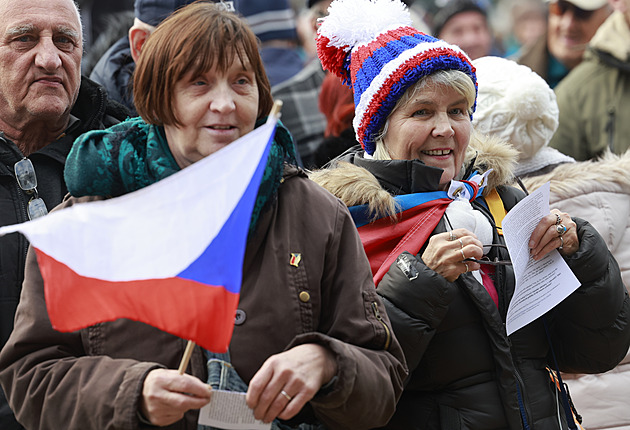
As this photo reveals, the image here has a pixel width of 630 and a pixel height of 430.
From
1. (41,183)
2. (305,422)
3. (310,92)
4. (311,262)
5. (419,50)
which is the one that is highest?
(419,50)

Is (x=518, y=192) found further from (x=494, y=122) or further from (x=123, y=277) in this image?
(x=123, y=277)

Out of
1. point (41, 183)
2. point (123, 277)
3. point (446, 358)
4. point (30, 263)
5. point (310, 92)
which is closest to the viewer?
point (123, 277)

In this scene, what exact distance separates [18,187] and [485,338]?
167cm

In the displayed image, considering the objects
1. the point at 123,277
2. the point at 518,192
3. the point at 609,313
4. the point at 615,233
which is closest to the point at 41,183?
the point at 123,277

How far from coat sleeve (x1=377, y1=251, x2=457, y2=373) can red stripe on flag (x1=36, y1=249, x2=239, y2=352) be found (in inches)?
32.1

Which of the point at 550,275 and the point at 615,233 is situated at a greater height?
the point at 550,275

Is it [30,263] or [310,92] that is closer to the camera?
[30,263]

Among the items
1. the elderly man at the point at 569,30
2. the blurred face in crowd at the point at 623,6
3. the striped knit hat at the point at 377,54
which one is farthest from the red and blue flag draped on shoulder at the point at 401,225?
the elderly man at the point at 569,30

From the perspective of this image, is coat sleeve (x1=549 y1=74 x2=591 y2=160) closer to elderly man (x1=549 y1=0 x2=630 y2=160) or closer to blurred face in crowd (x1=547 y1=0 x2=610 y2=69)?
elderly man (x1=549 y1=0 x2=630 y2=160)

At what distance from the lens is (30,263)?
239cm

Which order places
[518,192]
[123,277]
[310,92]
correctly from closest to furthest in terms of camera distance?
[123,277] < [518,192] < [310,92]

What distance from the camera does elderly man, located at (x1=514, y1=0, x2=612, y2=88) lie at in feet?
23.2

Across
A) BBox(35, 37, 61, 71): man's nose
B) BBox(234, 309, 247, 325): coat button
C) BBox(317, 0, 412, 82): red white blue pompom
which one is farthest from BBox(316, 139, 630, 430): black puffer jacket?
BBox(35, 37, 61, 71): man's nose

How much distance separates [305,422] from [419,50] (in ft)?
4.57
